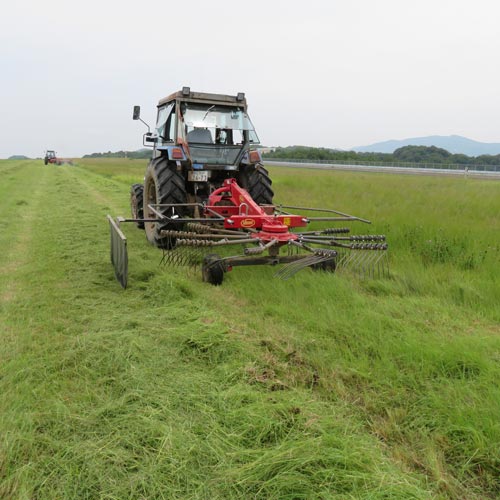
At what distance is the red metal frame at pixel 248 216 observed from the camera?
182 inches

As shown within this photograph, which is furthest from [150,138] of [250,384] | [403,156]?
[403,156]

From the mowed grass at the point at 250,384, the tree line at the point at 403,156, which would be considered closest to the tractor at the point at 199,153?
the mowed grass at the point at 250,384

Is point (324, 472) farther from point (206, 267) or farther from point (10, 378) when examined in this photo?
point (206, 267)

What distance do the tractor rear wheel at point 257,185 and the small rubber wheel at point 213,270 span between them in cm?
212

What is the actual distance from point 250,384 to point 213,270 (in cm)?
203

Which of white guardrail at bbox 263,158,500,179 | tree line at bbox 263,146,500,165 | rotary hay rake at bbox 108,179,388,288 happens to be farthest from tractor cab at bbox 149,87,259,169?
tree line at bbox 263,146,500,165

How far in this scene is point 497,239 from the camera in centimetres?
578

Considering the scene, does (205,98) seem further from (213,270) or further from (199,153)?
(213,270)

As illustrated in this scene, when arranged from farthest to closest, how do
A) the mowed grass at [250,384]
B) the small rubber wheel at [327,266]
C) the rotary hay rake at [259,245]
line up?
the small rubber wheel at [327,266] → the rotary hay rake at [259,245] → the mowed grass at [250,384]

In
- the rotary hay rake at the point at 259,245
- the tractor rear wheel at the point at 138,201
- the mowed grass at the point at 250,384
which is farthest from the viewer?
the tractor rear wheel at the point at 138,201

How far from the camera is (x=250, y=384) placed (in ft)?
8.59

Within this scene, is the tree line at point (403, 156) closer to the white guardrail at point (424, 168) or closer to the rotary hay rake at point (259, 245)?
the white guardrail at point (424, 168)

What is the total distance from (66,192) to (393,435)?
13674mm

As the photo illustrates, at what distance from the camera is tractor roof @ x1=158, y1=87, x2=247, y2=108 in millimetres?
6273
